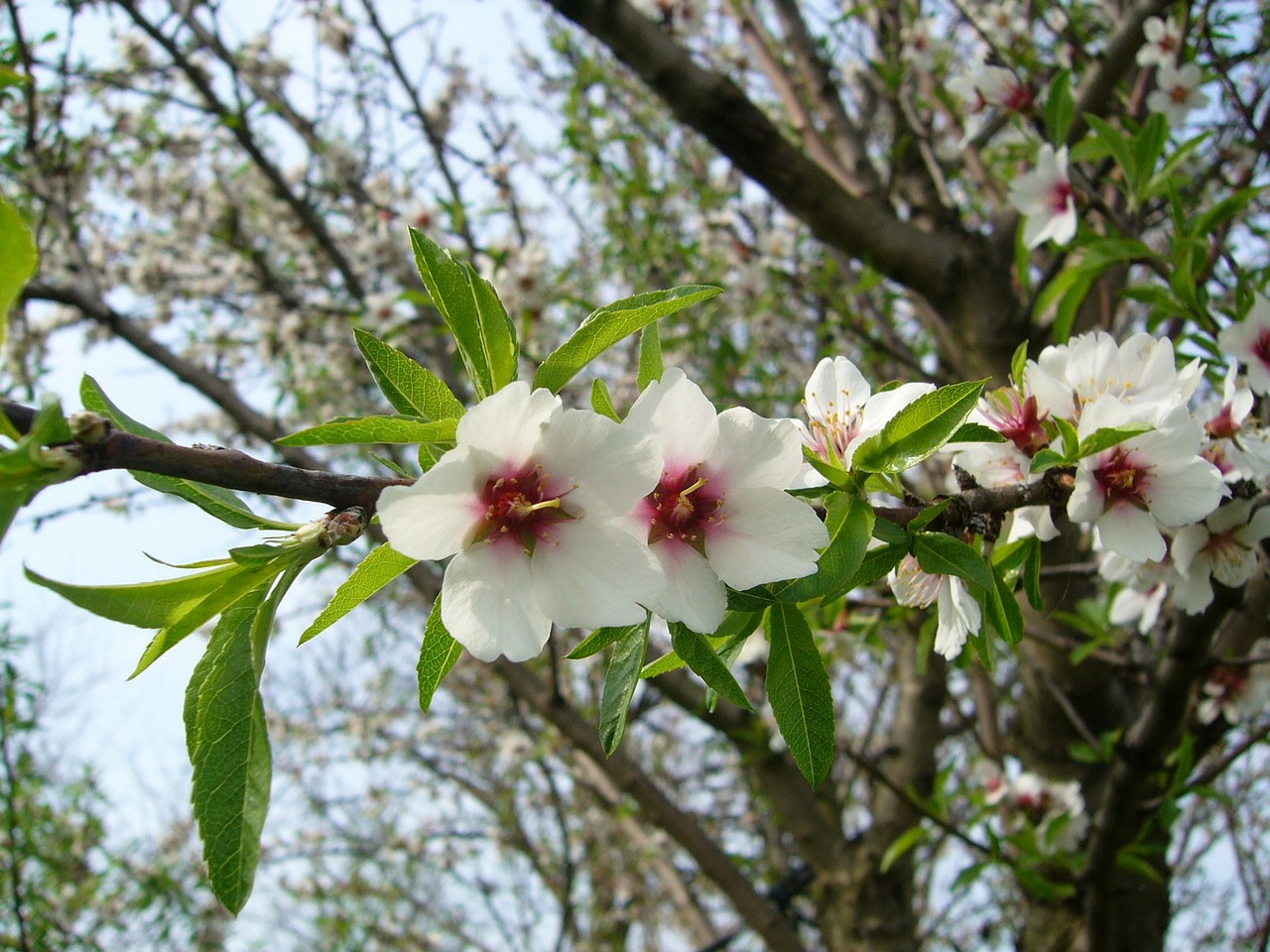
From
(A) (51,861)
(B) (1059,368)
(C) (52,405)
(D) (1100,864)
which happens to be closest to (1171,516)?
(B) (1059,368)

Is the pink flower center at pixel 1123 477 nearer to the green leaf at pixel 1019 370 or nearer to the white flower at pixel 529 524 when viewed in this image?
the green leaf at pixel 1019 370

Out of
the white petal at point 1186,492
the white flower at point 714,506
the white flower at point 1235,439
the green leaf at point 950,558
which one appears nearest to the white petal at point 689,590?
the white flower at point 714,506

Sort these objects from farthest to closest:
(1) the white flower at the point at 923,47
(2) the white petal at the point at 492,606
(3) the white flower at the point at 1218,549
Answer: (1) the white flower at the point at 923,47 < (3) the white flower at the point at 1218,549 < (2) the white petal at the point at 492,606

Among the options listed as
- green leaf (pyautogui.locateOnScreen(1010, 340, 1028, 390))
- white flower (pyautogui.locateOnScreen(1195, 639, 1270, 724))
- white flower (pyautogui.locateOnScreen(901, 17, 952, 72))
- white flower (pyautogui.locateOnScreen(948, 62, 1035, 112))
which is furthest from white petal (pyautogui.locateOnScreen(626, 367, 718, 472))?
white flower (pyautogui.locateOnScreen(901, 17, 952, 72))

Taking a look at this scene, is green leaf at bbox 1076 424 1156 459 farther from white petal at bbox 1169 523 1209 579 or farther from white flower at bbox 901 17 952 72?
white flower at bbox 901 17 952 72

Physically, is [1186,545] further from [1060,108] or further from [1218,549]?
[1060,108]

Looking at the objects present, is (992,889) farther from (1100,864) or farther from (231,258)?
(231,258)

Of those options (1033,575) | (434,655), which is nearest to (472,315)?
(434,655)
